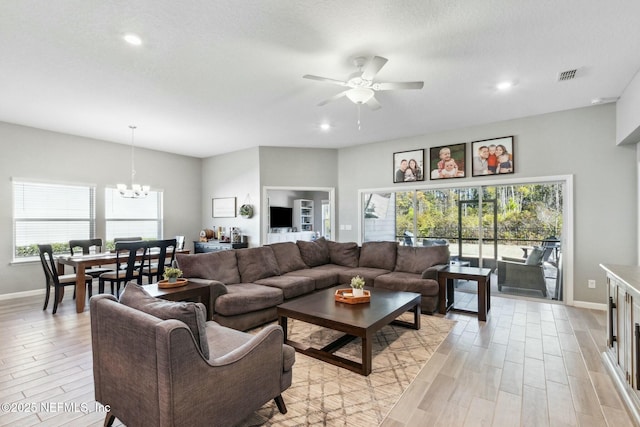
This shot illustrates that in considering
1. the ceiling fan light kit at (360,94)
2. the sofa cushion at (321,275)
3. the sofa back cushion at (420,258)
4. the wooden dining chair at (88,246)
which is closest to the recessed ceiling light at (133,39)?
the ceiling fan light kit at (360,94)

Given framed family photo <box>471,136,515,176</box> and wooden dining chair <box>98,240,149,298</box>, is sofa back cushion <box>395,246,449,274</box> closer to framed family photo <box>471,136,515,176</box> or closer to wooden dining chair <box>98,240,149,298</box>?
framed family photo <box>471,136,515,176</box>

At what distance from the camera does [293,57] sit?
2.99m

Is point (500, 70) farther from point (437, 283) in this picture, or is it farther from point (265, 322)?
point (265, 322)

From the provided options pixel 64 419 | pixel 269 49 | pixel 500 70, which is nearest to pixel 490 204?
pixel 500 70

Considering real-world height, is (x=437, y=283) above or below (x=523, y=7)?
below

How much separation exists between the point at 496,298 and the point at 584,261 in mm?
1287

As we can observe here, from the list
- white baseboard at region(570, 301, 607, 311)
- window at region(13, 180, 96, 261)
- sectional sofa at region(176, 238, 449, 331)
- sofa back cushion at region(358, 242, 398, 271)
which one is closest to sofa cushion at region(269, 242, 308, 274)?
sectional sofa at region(176, 238, 449, 331)

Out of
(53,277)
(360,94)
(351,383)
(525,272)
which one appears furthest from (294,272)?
(525,272)

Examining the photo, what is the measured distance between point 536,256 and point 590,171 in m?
1.43

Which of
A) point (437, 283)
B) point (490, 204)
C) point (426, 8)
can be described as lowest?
point (437, 283)

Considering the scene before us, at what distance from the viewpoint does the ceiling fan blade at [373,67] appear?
251cm

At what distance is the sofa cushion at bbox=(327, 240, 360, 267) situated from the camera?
5.41 meters

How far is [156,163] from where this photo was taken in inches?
270

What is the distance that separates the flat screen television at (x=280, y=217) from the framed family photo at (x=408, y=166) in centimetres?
405
